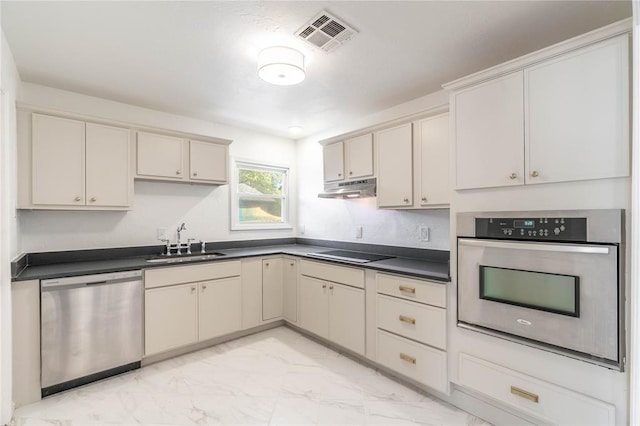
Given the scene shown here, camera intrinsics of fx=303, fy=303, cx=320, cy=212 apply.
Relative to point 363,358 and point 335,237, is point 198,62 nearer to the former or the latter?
point 335,237

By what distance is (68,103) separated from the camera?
2818 millimetres

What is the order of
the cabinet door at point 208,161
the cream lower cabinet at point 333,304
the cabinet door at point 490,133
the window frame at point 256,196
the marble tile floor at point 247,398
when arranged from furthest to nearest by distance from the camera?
the window frame at point 256,196 → the cabinet door at point 208,161 → the cream lower cabinet at point 333,304 → the marble tile floor at point 247,398 → the cabinet door at point 490,133

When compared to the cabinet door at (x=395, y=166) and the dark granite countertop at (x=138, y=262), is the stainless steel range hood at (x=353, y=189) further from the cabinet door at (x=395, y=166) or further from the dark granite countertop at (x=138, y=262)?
the dark granite countertop at (x=138, y=262)

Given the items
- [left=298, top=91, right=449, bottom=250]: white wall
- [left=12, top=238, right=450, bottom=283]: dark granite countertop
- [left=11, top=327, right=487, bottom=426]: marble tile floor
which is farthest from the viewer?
[left=298, top=91, right=449, bottom=250]: white wall

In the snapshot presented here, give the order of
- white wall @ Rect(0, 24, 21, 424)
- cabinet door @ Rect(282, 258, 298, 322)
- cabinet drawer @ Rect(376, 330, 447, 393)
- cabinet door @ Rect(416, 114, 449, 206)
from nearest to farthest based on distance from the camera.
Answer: white wall @ Rect(0, 24, 21, 424) < cabinet drawer @ Rect(376, 330, 447, 393) < cabinet door @ Rect(416, 114, 449, 206) < cabinet door @ Rect(282, 258, 298, 322)

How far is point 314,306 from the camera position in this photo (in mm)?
3205

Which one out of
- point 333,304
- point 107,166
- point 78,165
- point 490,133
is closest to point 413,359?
point 333,304

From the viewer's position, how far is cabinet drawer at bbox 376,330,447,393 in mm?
2168

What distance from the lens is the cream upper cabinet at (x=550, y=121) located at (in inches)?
58.7

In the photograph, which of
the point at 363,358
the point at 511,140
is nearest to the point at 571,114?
the point at 511,140

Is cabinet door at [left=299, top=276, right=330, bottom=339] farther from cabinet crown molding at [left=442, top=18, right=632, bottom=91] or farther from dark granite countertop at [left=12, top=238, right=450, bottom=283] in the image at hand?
cabinet crown molding at [left=442, top=18, right=632, bottom=91]

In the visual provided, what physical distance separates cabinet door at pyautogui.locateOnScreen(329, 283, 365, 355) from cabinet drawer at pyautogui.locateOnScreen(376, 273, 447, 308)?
0.90 ft

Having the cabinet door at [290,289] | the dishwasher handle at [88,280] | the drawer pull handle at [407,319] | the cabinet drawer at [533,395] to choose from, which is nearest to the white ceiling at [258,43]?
the dishwasher handle at [88,280]

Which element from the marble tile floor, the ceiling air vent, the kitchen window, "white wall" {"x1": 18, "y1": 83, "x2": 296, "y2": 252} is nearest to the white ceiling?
the ceiling air vent
